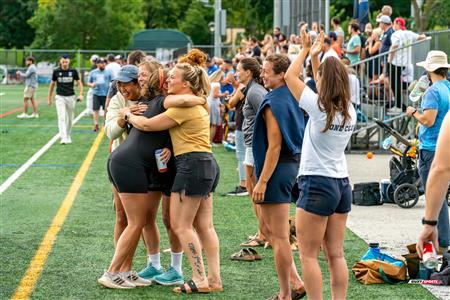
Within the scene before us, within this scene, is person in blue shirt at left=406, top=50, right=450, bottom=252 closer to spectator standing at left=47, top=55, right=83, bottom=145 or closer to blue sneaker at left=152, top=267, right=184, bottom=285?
blue sneaker at left=152, top=267, right=184, bottom=285

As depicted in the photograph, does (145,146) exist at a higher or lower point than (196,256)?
higher

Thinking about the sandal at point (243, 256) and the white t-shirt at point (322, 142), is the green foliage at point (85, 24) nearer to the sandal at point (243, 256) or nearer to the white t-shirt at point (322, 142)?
the sandal at point (243, 256)

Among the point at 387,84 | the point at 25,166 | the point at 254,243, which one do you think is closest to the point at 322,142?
the point at 254,243

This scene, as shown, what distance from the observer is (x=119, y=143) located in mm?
9266

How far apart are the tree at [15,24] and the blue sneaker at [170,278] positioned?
81.2 m

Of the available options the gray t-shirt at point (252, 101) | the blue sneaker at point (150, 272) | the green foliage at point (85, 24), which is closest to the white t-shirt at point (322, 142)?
the blue sneaker at point (150, 272)

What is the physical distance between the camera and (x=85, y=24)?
7219 centimetres

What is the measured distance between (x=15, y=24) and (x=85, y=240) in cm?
7983

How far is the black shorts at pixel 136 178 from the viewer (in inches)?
332

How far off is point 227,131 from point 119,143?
48.2ft

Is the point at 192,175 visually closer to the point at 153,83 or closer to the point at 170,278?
the point at 153,83

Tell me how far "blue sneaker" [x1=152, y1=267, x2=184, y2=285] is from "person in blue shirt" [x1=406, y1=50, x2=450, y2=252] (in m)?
2.35

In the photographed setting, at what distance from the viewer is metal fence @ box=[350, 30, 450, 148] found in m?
19.8

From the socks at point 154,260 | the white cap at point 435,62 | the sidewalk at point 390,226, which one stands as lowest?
the sidewalk at point 390,226
